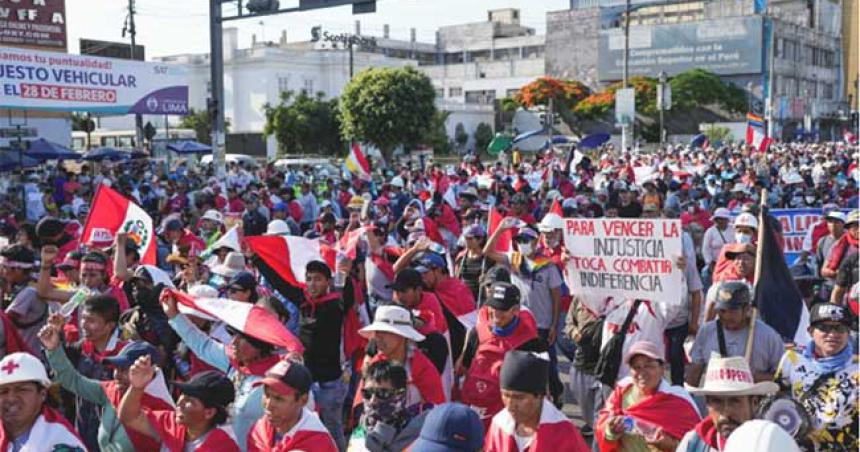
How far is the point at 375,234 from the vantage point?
8508 mm

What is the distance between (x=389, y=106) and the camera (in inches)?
1895

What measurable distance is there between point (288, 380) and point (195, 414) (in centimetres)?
43

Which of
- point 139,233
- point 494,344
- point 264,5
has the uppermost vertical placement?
point 264,5

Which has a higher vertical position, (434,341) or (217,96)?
(217,96)

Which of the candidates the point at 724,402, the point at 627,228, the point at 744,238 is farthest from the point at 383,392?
the point at 744,238

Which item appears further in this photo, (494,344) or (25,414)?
(494,344)

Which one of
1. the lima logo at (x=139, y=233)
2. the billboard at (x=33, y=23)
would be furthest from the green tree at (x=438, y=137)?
the lima logo at (x=139, y=233)

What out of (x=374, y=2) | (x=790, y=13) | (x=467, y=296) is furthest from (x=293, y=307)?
(x=790, y=13)

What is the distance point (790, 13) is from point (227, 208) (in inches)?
3407

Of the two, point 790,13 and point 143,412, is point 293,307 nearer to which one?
point 143,412

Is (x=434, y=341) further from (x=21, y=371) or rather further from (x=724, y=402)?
(x=21, y=371)

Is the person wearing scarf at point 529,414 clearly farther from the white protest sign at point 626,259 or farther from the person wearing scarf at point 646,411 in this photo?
the white protest sign at point 626,259

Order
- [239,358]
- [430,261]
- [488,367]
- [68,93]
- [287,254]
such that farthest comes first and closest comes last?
1. [68,93]
2. [287,254]
3. [430,261]
4. [488,367]
5. [239,358]

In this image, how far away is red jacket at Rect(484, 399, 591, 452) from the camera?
406 centimetres
